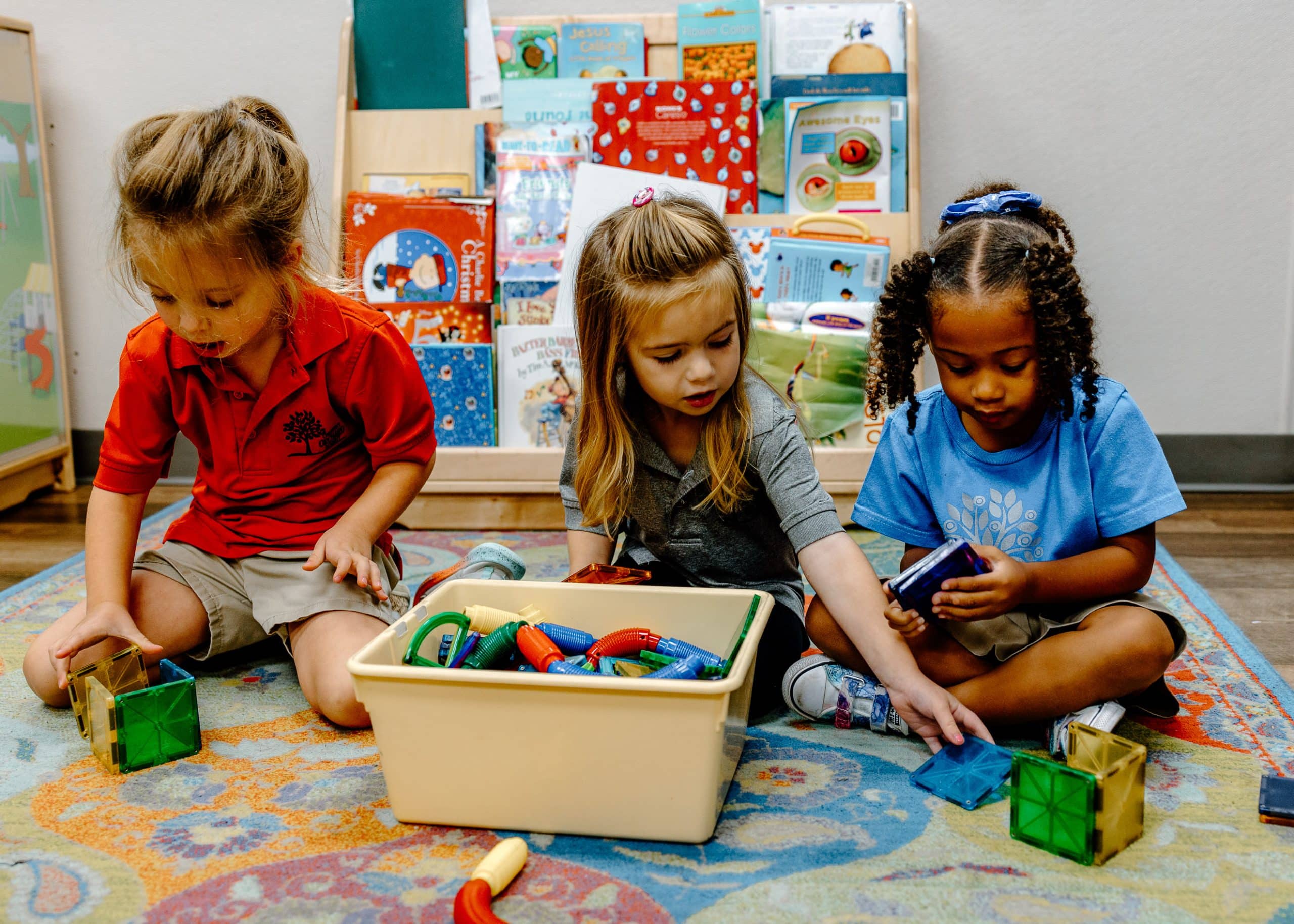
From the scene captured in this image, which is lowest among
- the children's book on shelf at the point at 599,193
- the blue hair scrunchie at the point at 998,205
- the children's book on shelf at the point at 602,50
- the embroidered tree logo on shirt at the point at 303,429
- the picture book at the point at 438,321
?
the embroidered tree logo on shirt at the point at 303,429

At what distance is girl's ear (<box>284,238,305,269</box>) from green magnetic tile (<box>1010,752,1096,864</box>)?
729 mm

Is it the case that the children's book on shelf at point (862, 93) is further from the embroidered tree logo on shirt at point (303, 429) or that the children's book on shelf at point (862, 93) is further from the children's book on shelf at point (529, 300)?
the embroidered tree logo on shirt at point (303, 429)

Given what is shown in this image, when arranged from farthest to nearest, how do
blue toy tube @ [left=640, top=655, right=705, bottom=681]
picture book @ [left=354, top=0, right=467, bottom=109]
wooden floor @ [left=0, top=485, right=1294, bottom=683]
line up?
1. picture book @ [left=354, top=0, right=467, bottom=109]
2. wooden floor @ [left=0, top=485, right=1294, bottom=683]
3. blue toy tube @ [left=640, top=655, right=705, bottom=681]

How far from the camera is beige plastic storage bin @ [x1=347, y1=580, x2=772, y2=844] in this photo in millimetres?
685

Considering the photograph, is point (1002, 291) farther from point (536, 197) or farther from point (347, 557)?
point (536, 197)

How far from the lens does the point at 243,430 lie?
1.04 metres

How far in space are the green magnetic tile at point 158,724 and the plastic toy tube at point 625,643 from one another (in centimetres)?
34

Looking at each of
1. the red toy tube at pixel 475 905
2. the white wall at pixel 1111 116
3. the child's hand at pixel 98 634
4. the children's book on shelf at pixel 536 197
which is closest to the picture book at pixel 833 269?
the white wall at pixel 1111 116

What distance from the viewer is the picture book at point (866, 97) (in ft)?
5.69

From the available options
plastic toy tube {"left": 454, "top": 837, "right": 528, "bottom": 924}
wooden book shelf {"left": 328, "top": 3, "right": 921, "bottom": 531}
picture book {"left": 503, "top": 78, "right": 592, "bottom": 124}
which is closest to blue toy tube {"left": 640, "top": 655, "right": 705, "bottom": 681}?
plastic toy tube {"left": 454, "top": 837, "right": 528, "bottom": 924}

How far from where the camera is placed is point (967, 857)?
27.7 inches

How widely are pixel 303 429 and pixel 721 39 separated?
1.09m

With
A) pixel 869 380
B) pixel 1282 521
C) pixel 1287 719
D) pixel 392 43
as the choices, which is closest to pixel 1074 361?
pixel 869 380

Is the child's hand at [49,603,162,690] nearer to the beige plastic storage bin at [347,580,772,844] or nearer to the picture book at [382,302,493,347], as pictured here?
the beige plastic storage bin at [347,580,772,844]
